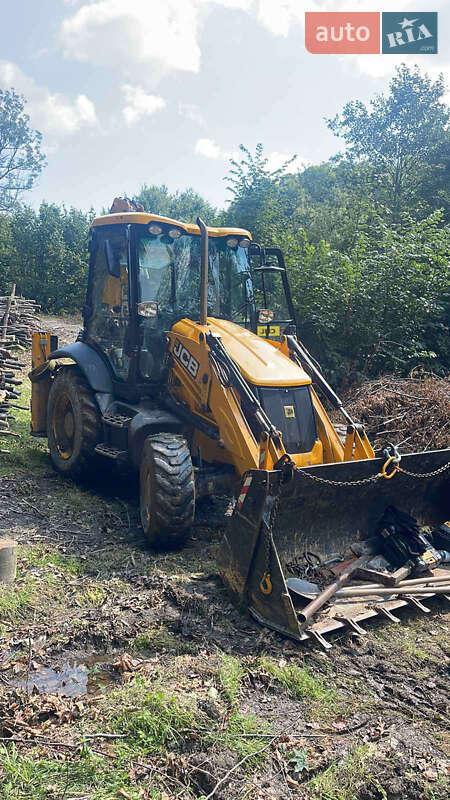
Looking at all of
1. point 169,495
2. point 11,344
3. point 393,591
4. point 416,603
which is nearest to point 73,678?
point 169,495

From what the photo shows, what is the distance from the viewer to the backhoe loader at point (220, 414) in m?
4.72

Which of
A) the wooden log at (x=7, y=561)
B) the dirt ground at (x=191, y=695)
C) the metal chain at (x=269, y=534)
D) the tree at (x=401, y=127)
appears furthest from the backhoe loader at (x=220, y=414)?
the tree at (x=401, y=127)

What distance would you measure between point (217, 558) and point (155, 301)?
2.95 m

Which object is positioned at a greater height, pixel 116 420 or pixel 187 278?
pixel 187 278

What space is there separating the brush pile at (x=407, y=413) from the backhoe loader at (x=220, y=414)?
2033 mm

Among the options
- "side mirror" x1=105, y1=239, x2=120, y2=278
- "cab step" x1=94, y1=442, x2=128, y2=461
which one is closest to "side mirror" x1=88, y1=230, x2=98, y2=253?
"side mirror" x1=105, y1=239, x2=120, y2=278

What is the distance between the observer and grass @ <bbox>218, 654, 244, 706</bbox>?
11.5 ft

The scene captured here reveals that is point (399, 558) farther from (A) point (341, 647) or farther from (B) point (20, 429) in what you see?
(B) point (20, 429)

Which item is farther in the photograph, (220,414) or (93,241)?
(93,241)

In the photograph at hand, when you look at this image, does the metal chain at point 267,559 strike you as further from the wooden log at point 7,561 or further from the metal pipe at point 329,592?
the wooden log at point 7,561

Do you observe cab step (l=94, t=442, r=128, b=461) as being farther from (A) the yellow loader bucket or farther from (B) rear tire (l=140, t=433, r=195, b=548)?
(A) the yellow loader bucket

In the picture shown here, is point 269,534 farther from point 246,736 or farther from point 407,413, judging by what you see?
point 407,413

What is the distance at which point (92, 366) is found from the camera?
7312 mm

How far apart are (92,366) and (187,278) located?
60.9 inches
